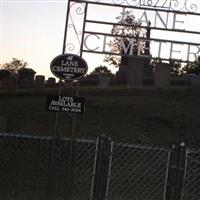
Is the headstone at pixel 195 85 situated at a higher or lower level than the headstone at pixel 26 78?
higher

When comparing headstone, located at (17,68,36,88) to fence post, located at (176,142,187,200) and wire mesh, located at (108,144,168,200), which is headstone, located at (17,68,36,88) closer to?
wire mesh, located at (108,144,168,200)

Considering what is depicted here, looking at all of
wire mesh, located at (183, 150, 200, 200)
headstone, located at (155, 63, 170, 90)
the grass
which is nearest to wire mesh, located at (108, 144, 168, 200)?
wire mesh, located at (183, 150, 200, 200)

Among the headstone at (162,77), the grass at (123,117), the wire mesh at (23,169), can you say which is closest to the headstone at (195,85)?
the grass at (123,117)

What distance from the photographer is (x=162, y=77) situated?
22.0 metres

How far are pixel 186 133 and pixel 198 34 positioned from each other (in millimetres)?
3832

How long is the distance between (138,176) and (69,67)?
3.60 m

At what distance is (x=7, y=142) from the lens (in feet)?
41.4

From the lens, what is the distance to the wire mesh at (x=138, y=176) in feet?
35.9

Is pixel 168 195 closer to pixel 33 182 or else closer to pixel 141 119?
pixel 33 182

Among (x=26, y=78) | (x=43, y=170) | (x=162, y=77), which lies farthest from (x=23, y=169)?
(x=26, y=78)

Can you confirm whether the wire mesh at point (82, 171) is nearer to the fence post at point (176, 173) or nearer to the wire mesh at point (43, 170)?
the wire mesh at point (43, 170)

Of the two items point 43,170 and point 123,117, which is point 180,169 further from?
point 123,117

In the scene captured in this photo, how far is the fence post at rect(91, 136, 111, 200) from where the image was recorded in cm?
834

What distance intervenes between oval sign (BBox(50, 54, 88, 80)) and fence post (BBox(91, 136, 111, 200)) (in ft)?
5.09
